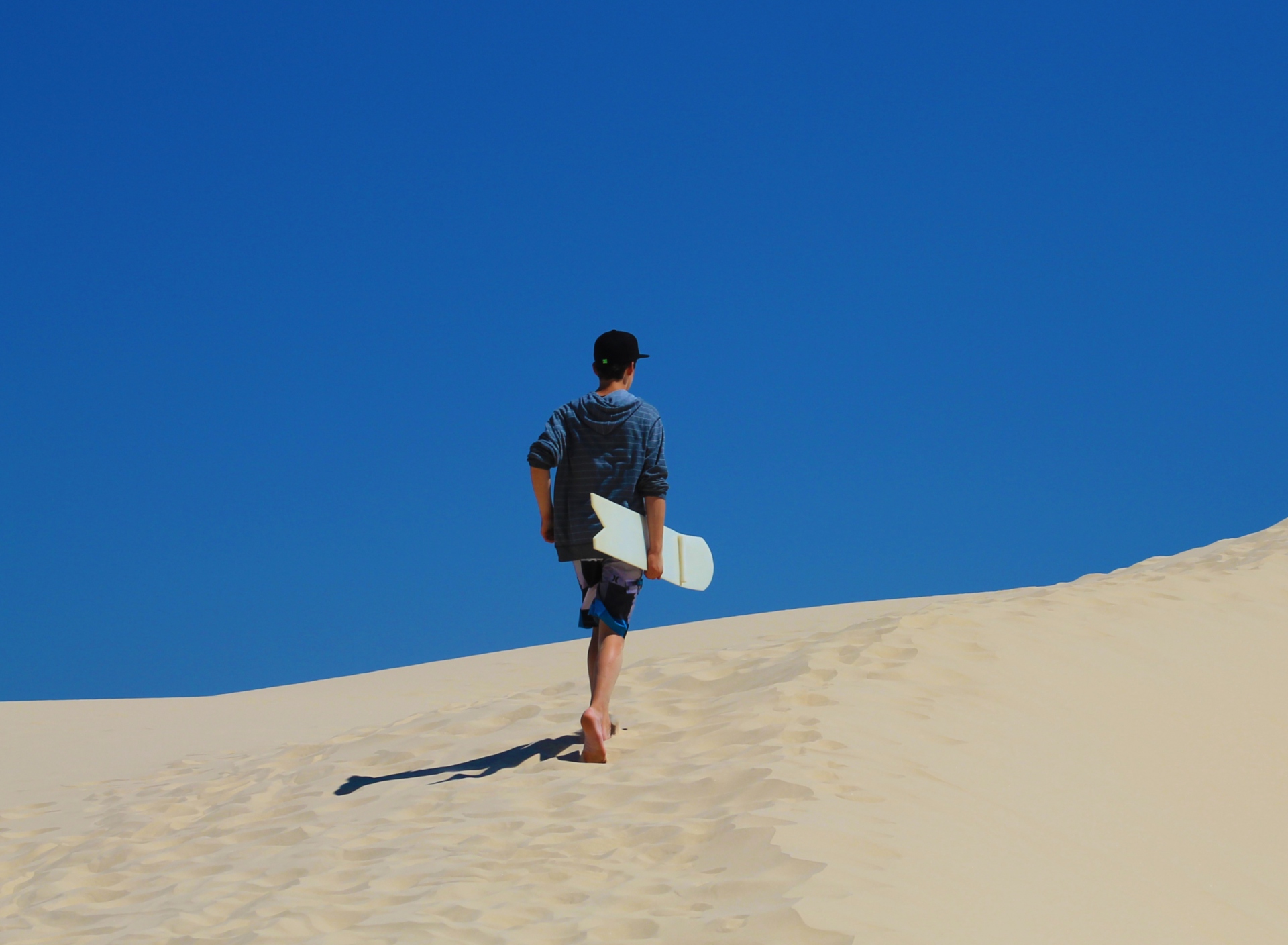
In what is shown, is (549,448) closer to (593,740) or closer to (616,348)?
(616,348)

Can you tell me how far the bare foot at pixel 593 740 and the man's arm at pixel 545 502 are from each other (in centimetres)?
79

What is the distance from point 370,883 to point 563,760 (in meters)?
1.63

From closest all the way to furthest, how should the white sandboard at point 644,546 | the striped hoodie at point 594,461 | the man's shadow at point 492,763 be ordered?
the white sandboard at point 644,546
the striped hoodie at point 594,461
the man's shadow at point 492,763

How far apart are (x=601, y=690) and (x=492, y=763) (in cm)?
106

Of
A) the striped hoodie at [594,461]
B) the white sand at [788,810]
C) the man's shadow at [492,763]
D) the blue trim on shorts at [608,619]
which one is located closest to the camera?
the white sand at [788,810]

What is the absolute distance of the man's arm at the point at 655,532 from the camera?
530 centimetres

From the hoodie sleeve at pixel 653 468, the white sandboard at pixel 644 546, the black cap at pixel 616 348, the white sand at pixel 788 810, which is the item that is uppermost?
the black cap at pixel 616 348

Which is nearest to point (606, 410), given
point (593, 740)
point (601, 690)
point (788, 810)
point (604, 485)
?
→ point (604, 485)

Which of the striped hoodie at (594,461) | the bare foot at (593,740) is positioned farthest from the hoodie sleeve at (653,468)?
the bare foot at (593,740)

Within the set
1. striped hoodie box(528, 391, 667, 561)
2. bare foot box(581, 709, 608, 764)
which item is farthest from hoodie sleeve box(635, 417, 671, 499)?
bare foot box(581, 709, 608, 764)

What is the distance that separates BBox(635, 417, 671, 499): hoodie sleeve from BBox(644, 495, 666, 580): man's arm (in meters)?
0.04

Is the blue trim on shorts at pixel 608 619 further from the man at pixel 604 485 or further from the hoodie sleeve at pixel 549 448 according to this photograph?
the hoodie sleeve at pixel 549 448

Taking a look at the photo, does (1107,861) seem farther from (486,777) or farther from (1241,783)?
(486,777)

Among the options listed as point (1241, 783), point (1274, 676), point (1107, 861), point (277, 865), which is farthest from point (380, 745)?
point (1274, 676)
